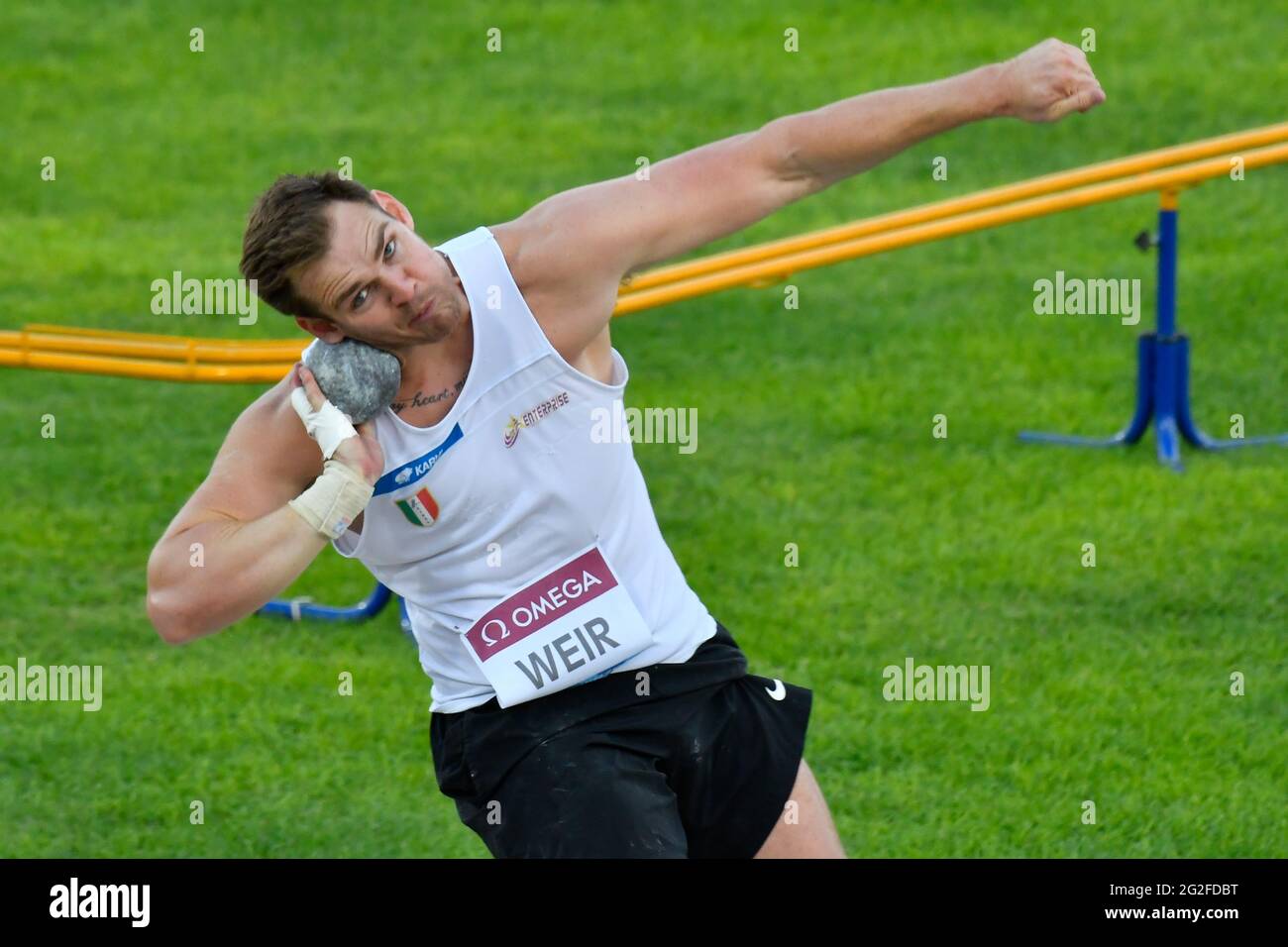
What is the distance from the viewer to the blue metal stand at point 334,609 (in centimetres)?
688

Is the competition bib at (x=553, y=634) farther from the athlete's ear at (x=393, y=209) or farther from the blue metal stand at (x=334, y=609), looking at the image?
the blue metal stand at (x=334, y=609)

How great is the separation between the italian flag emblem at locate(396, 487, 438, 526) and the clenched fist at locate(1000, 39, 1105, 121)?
51.1 inches

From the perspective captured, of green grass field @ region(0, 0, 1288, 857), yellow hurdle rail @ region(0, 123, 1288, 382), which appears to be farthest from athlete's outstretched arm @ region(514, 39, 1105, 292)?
yellow hurdle rail @ region(0, 123, 1288, 382)

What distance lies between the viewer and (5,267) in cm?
1135

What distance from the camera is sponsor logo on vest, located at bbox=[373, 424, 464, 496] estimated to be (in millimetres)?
3707

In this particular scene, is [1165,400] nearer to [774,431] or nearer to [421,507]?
[774,431]

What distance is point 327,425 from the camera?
11.7 feet

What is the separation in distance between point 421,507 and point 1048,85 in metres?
1.41

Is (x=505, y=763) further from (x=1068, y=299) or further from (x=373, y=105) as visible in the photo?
(x=373, y=105)

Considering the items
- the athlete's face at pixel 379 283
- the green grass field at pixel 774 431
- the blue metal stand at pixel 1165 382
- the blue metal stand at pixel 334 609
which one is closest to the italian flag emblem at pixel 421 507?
the athlete's face at pixel 379 283

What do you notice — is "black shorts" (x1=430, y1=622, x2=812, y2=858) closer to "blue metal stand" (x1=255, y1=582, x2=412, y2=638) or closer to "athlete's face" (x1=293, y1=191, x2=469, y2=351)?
"athlete's face" (x1=293, y1=191, x2=469, y2=351)

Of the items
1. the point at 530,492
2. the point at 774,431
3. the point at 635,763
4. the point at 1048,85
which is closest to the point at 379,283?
the point at 530,492
